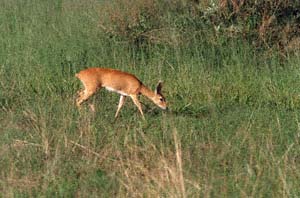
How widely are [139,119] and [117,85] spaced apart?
72cm

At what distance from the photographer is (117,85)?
8852 millimetres

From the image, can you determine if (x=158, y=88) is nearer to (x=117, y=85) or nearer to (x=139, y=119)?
(x=117, y=85)

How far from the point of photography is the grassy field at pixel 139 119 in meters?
5.69

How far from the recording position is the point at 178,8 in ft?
39.6

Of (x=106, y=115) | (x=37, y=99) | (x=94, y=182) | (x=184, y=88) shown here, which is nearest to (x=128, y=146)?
(x=94, y=182)

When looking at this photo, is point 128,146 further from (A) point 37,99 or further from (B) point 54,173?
(A) point 37,99

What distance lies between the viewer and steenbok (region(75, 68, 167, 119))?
29.1ft

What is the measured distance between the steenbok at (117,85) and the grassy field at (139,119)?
6.1 inches

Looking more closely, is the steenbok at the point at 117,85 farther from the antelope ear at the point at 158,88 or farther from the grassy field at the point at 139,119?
the grassy field at the point at 139,119

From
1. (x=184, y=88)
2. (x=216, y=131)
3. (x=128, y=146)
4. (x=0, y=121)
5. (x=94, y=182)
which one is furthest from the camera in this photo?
(x=184, y=88)

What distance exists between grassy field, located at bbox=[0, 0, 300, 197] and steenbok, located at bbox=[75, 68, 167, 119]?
15cm

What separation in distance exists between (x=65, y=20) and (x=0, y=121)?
4446mm

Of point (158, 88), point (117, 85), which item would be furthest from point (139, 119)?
point (158, 88)

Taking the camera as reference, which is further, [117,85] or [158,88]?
[158,88]
